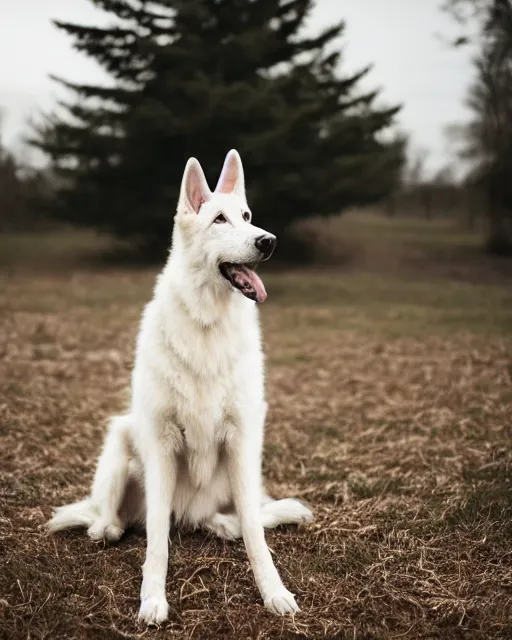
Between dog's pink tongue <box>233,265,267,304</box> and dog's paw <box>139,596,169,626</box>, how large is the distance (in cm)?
143

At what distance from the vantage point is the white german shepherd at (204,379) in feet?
9.18

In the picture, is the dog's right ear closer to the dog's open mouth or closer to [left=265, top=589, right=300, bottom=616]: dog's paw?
the dog's open mouth

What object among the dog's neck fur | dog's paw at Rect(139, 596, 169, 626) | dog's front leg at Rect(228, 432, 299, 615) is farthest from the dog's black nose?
dog's paw at Rect(139, 596, 169, 626)

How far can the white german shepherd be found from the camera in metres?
2.80

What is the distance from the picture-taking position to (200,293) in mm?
2910

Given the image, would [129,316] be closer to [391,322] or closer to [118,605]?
[391,322]

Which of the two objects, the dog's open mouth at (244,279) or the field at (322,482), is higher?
the dog's open mouth at (244,279)

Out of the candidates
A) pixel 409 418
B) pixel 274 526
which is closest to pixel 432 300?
pixel 409 418

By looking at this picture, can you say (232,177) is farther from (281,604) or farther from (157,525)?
(281,604)

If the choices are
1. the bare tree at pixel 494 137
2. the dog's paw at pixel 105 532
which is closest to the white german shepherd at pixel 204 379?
the dog's paw at pixel 105 532

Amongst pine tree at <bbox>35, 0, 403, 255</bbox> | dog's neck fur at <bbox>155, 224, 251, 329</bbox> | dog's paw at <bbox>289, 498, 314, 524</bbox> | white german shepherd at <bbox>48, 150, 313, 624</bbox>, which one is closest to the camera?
white german shepherd at <bbox>48, 150, 313, 624</bbox>

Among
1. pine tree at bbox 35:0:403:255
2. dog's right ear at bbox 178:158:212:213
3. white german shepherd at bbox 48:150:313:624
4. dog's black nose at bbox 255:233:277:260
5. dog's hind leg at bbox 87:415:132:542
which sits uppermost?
pine tree at bbox 35:0:403:255

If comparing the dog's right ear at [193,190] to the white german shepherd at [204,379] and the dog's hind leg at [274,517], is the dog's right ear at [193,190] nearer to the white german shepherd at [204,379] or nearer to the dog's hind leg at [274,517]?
the white german shepherd at [204,379]

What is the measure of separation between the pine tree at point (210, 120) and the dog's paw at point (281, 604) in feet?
50.9
